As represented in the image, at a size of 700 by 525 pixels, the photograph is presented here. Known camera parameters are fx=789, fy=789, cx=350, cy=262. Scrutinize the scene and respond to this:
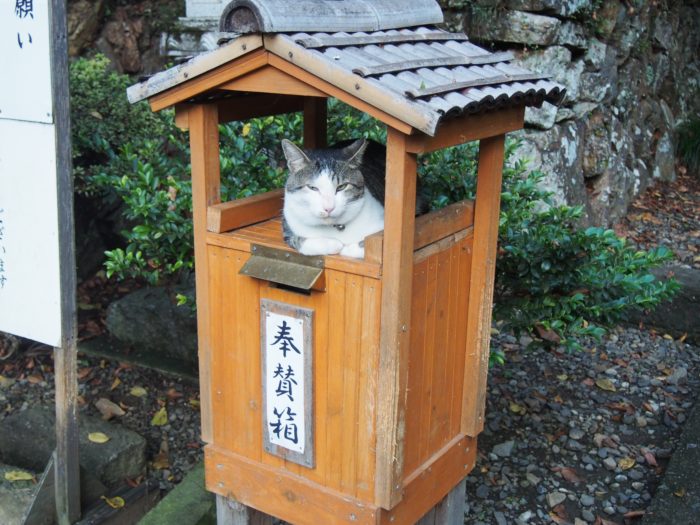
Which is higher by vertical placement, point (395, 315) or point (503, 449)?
point (395, 315)

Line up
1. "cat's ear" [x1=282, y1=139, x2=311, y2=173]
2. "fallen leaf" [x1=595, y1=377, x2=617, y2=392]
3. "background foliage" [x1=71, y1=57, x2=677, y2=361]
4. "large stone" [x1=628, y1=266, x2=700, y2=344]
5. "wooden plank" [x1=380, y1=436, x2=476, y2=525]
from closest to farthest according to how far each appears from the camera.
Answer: "cat's ear" [x1=282, y1=139, x2=311, y2=173] → "wooden plank" [x1=380, y1=436, x2=476, y2=525] → "background foliage" [x1=71, y1=57, x2=677, y2=361] → "fallen leaf" [x1=595, y1=377, x2=617, y2=392] → "large stone" [x1=628, y1=266, x2=700, y2=344]

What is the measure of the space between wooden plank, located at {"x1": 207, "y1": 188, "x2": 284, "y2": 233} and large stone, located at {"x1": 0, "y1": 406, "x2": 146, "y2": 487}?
1.75 meters

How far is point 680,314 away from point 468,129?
3.77 metres

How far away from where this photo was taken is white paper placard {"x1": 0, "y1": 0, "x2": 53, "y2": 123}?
2.89m

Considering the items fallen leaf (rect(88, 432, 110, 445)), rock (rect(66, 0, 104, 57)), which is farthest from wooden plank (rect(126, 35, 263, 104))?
rock (rect(66, 0, 104, 57))

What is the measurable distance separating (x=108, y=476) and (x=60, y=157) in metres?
1.66

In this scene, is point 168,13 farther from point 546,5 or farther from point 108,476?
point 108,476

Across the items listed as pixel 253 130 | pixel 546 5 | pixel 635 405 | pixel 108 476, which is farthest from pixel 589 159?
pixel 108 476

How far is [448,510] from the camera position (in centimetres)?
303

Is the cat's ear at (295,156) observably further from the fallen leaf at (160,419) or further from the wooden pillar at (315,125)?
the fallen leaf at (160,419)

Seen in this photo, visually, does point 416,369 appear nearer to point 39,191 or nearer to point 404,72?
point 404,72

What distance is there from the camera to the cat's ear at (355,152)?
2484mm

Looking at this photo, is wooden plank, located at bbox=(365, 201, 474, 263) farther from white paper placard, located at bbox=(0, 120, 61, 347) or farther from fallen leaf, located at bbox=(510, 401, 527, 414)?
fallen leaf, located at bbox=(510, 401, 527, 414)

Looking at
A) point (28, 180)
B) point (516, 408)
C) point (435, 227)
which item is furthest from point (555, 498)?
point (28, 180)
